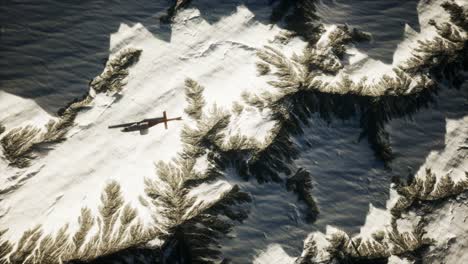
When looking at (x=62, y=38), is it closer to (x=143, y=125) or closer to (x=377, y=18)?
(x=143, y=125)

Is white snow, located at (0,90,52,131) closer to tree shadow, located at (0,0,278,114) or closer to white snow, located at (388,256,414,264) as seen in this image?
tree shadow, located at (0,0,278,114)

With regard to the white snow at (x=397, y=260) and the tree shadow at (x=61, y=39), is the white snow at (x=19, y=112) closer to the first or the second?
the tree shadow at (x=61, y=39)

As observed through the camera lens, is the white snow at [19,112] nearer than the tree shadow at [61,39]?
Yes

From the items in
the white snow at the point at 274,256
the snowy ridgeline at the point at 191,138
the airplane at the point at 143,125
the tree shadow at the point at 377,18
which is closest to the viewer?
the snowy ridgeline at the point at 191,138

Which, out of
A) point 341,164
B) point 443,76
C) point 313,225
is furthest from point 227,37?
point 443,76

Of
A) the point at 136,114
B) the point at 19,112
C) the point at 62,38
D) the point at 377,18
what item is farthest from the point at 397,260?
the point at 62,38

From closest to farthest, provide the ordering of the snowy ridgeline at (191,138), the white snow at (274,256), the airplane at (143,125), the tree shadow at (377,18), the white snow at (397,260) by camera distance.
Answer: the snowy ridgeline at (191,138), the white snow at (274,256), the airplane at (143,125), the white snow at (397,260), the tree shadow at (377,18)

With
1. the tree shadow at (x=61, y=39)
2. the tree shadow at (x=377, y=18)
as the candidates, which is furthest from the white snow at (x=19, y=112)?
the tree shadow at (x=377, y=18)

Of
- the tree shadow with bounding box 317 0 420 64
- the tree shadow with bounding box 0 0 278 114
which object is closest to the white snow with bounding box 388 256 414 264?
the tree shadow with bounding box 317 0 420 64
